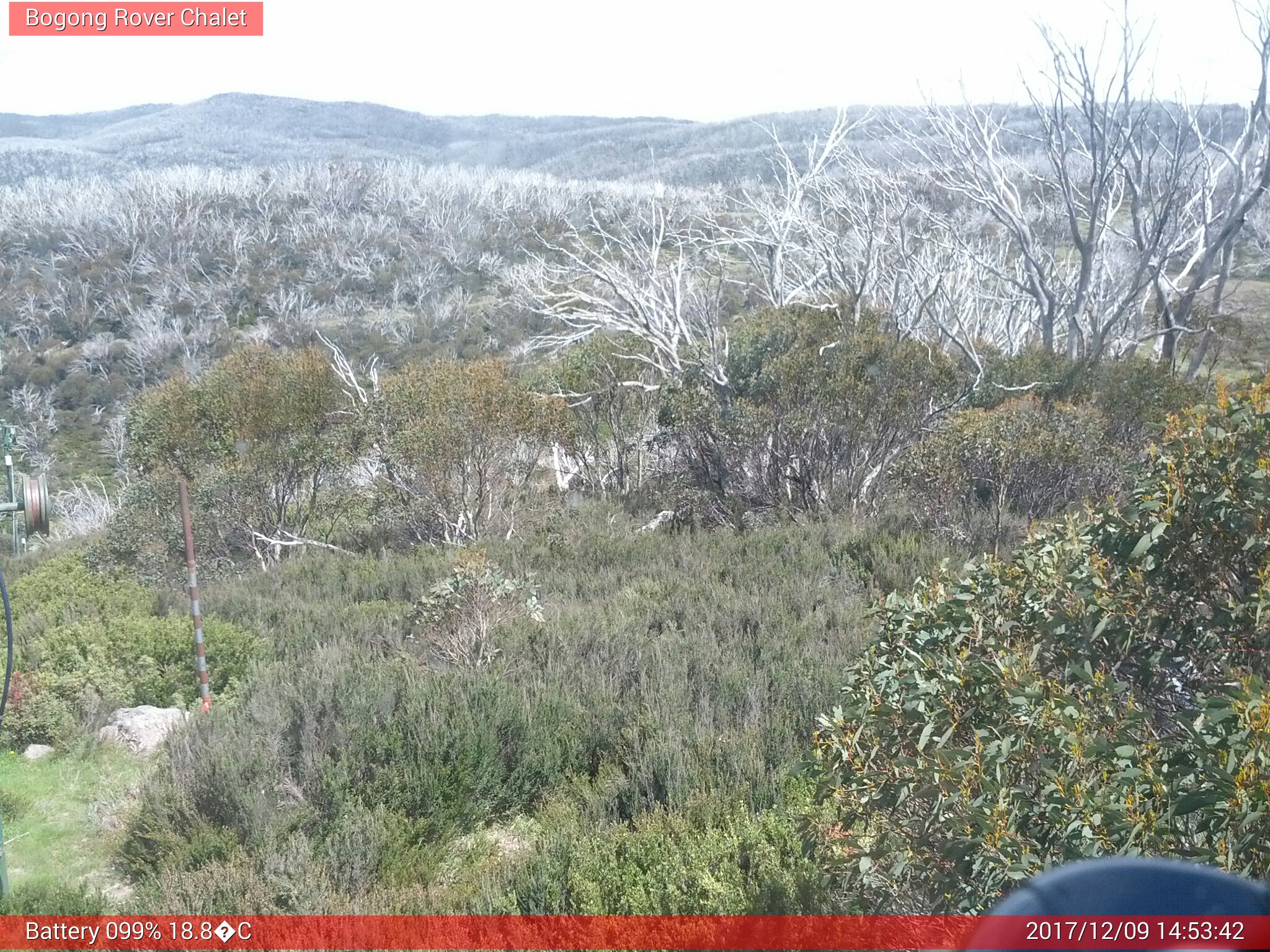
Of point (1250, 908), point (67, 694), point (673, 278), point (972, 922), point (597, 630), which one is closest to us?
point (1250, 908)

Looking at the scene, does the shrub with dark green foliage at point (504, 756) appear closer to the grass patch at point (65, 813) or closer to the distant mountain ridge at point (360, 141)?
the grass patch at point (65, 813)

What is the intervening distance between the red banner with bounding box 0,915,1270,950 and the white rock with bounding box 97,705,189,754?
85.7 inches

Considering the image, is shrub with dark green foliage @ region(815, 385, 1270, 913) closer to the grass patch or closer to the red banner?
the red banner

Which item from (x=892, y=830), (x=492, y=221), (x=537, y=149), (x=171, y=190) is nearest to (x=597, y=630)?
(x=892, y=830)

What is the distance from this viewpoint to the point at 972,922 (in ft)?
8.59

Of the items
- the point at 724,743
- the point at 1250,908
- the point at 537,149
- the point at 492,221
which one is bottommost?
the point at 724,743

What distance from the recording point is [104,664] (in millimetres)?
6641

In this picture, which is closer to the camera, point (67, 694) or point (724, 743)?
point (724, 743)

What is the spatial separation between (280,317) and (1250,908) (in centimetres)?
3961

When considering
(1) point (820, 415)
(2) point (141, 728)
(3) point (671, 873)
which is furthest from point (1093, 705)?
(1) point (820, 415)

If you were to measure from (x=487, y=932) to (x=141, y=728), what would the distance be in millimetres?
3587

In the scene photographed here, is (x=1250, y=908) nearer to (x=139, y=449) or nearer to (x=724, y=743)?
(x=724, y=743)

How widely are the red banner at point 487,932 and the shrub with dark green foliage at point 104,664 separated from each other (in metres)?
2.69

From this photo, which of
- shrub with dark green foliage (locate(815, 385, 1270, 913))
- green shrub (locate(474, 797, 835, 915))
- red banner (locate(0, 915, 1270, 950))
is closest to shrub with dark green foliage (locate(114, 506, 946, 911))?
green shrub (locate(474, 797, 835, 915))
